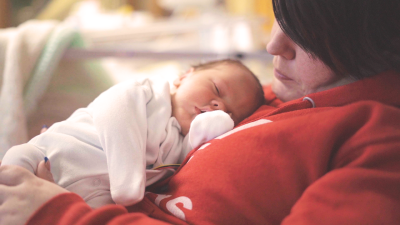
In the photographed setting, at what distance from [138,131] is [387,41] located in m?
0.48

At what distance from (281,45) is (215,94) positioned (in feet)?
0.71

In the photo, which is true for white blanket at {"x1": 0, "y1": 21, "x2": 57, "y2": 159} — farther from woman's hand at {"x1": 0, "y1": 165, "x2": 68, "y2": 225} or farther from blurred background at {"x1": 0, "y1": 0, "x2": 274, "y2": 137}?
woman's hand at {"x1": 0, "y1": 165, "x2": 68, "y2": 225}

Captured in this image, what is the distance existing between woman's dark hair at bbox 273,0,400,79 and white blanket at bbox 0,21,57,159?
775mm

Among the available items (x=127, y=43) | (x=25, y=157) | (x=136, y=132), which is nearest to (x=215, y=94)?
(x=136, y=132)

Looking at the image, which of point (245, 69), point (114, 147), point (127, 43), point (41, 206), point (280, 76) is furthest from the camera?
point (127, 43)

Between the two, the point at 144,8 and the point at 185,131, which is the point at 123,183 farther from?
the point at 144,8

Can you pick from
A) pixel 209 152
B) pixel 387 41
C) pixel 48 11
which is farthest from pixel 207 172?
pixel 48 11

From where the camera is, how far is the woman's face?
63 centimetres

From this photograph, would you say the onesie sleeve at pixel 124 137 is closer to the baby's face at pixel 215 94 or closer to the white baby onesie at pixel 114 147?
the white baby onesie at pixel 114 147

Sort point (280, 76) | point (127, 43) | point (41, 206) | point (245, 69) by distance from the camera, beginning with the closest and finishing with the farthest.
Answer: point (41, 206) → point (280, 76) → point (245, 69) → point (127, 43)

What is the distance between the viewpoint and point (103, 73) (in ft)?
4.16

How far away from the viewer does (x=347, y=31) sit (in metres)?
0.55

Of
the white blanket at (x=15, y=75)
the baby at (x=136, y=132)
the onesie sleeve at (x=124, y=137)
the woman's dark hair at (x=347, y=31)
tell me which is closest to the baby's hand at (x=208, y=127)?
the baby at (x=136, y=132)

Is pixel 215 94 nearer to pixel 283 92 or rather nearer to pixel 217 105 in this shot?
pixel 217 105
